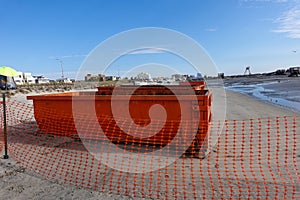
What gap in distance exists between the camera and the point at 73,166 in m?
4.13

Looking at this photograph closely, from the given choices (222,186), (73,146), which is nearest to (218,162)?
(222,186)

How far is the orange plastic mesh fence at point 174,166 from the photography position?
10.5 ft

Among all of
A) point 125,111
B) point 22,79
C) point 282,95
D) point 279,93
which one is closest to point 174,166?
point 125,111

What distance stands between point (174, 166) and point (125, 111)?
70.7 inches

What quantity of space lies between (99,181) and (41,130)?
3693mm

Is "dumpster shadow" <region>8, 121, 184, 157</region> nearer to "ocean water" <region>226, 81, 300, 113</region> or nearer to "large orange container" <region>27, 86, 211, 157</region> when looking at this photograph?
"large orange container" <region>27, 86, 211, 157</region>

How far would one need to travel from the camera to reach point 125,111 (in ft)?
16.6

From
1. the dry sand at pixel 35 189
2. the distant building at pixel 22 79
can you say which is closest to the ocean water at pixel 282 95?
the dry sand at pixel 35 189

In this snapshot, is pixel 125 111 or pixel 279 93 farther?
pixel 279 93

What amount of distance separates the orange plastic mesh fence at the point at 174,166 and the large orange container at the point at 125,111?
7 cm

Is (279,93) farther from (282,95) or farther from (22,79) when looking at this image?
(22,79)

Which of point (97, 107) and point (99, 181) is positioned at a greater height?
point (97, 107)

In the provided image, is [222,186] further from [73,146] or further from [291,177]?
[73,146]

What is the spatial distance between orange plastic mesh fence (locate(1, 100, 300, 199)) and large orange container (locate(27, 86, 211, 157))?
0.23ft
